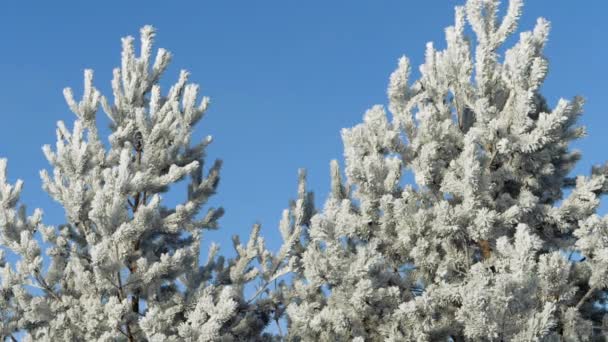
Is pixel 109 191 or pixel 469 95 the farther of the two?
pixel 469 95

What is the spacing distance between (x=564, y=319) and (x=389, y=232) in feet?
7.42

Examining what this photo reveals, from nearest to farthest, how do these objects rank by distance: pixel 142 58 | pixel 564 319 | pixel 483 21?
pixel 564 319 < pixel 483 21 < pixel 142 58

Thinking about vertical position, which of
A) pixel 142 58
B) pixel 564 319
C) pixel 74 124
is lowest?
pixel 564 319

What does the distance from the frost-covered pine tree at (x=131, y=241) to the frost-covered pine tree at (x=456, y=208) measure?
3.36 ft

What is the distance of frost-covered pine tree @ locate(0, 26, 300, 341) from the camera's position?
8.12 metres

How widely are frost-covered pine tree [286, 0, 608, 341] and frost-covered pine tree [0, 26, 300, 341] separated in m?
1.02

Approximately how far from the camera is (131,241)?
9.10 meters

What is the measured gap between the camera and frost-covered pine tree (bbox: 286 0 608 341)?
7840mm

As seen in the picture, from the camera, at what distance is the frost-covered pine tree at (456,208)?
784 centimetres

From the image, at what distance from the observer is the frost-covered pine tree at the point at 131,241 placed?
26.7 ft

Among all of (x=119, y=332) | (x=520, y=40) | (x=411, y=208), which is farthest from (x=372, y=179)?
(x=119, y=332)

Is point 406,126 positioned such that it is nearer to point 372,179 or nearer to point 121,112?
point 372,179

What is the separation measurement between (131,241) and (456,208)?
4.09 m

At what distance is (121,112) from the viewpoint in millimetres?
10469
